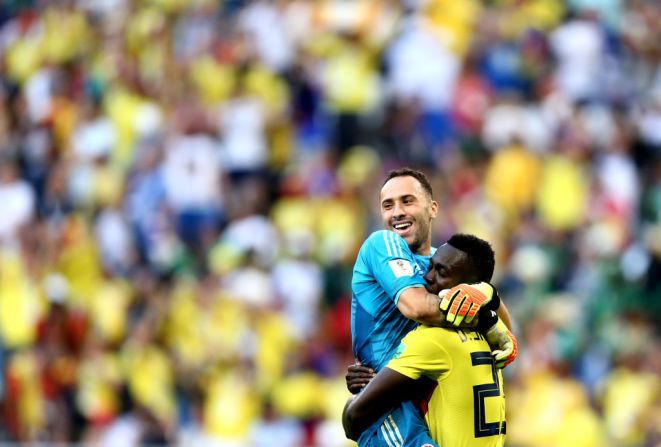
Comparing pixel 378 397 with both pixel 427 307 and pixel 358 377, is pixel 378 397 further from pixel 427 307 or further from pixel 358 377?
pixel 427 307

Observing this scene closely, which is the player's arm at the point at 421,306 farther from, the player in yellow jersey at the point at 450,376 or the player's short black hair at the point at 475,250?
the player's short black hair at the point at 475,250

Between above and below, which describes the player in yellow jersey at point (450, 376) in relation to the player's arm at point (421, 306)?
below

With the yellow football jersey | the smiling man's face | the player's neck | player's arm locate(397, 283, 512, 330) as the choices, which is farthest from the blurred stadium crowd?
player's arm locate(397, 283, 512, 330)

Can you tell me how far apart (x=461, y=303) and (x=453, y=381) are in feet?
1.36

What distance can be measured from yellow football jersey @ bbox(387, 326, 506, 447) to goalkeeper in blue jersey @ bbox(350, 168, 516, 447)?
83 mm

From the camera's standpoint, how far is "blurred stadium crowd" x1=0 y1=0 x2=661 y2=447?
1197 centimetres

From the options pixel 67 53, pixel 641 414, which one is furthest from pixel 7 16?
pixel 641 414

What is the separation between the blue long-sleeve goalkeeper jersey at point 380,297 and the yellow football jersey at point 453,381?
0.75 feet

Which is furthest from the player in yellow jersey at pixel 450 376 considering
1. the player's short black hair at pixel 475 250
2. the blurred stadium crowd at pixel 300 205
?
the blurred stadium crowd at pixel 300 205

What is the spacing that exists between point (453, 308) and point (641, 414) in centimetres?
554

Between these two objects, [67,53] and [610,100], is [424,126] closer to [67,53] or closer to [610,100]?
[610,100]

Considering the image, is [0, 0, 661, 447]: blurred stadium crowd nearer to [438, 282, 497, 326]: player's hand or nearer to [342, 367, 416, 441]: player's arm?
[342, 367, 416, 441]: player's arm

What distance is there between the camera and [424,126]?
13.9 m

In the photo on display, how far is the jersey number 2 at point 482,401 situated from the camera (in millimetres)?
5930
